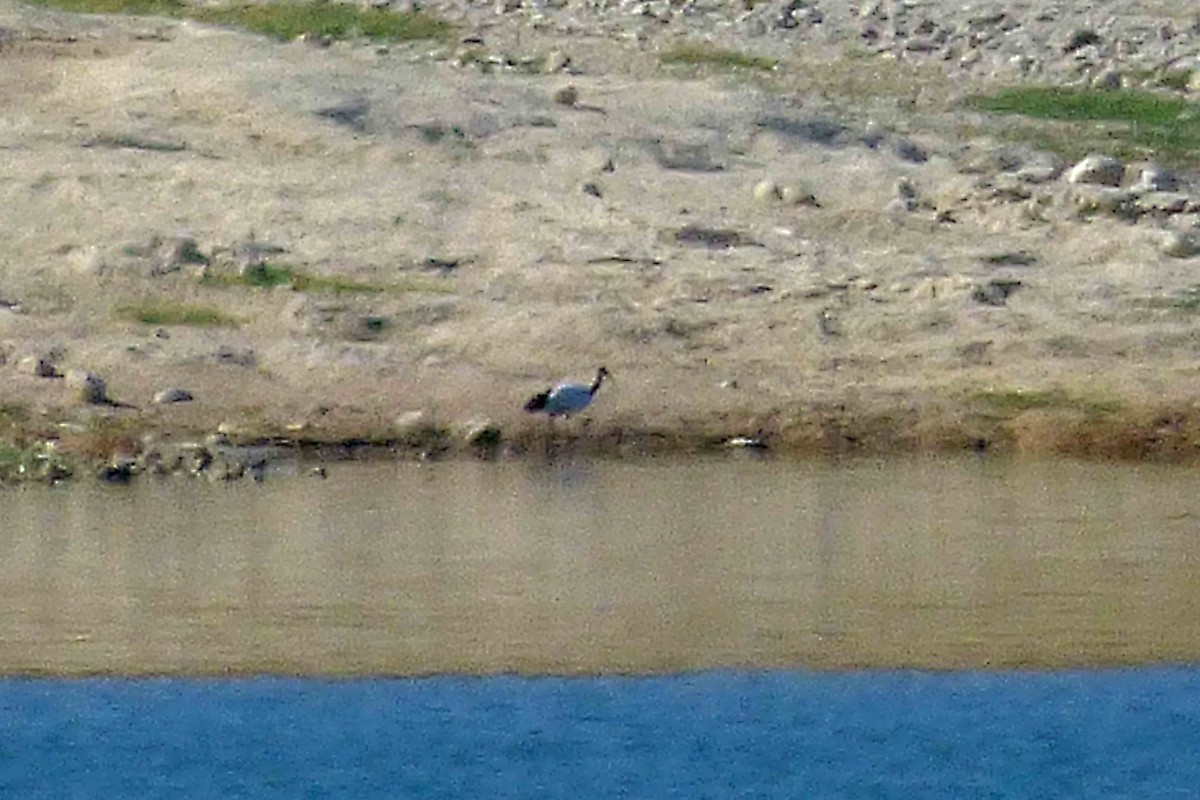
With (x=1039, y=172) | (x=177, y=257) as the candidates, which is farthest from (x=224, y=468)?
(x=1039, y=172)

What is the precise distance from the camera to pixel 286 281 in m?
19.8

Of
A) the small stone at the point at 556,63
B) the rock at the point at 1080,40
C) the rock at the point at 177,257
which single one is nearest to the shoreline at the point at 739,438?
the rock at the point at 177,257

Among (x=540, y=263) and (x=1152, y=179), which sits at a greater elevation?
(x=1152, y=179)

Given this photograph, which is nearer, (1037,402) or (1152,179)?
(1037,402)

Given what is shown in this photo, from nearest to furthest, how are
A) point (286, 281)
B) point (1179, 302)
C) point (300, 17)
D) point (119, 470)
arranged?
point (119, 470) → point (1179, 302) → point (286, 281) → point (300, 17)

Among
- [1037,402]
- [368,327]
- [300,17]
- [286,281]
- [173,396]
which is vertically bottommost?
[1037,402]

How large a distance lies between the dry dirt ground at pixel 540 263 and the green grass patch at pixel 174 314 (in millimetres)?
83

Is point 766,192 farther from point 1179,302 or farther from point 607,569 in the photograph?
point 607,569

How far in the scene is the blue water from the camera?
11.4 meters

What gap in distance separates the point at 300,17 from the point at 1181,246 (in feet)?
27.9

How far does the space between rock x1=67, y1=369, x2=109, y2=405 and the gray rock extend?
0.27 metres

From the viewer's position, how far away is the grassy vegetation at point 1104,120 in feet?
78.4

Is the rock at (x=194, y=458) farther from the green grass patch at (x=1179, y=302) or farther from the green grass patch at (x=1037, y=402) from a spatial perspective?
the green grass patch at (x=1179, y=302)

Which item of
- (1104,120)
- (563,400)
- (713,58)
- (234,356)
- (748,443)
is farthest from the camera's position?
(713,58)
